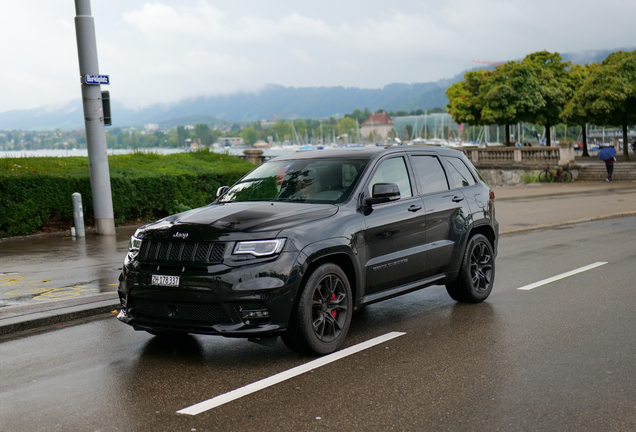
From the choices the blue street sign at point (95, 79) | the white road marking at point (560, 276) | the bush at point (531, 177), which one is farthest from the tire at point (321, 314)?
the bush at point (531, 177)

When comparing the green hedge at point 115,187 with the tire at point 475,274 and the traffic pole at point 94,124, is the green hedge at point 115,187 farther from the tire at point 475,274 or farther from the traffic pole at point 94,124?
the tire at point 475,274

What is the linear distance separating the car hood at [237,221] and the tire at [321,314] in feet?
1.60

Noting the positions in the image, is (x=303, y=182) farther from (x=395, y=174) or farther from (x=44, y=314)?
(x=44, y=314)

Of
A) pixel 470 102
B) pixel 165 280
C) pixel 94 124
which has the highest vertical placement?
pixel 470 102

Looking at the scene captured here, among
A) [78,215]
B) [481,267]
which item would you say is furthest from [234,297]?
[78,215]

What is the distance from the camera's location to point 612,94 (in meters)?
43.0

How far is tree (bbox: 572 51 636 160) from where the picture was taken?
141ft

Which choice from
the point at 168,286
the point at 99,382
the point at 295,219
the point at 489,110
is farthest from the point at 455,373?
the point at 489,110

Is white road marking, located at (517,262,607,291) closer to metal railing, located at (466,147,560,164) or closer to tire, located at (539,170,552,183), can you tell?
tire, located at (539,170,552,183)

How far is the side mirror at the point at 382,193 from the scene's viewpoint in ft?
20.9

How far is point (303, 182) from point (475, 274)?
2.53 metres

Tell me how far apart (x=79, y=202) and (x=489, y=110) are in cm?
4939

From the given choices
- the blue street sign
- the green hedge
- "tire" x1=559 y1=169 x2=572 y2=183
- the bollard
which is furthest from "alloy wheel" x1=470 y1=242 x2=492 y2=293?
"tire" x1=559 y1=169 x2=572 y2=183

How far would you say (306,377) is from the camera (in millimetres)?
5359
